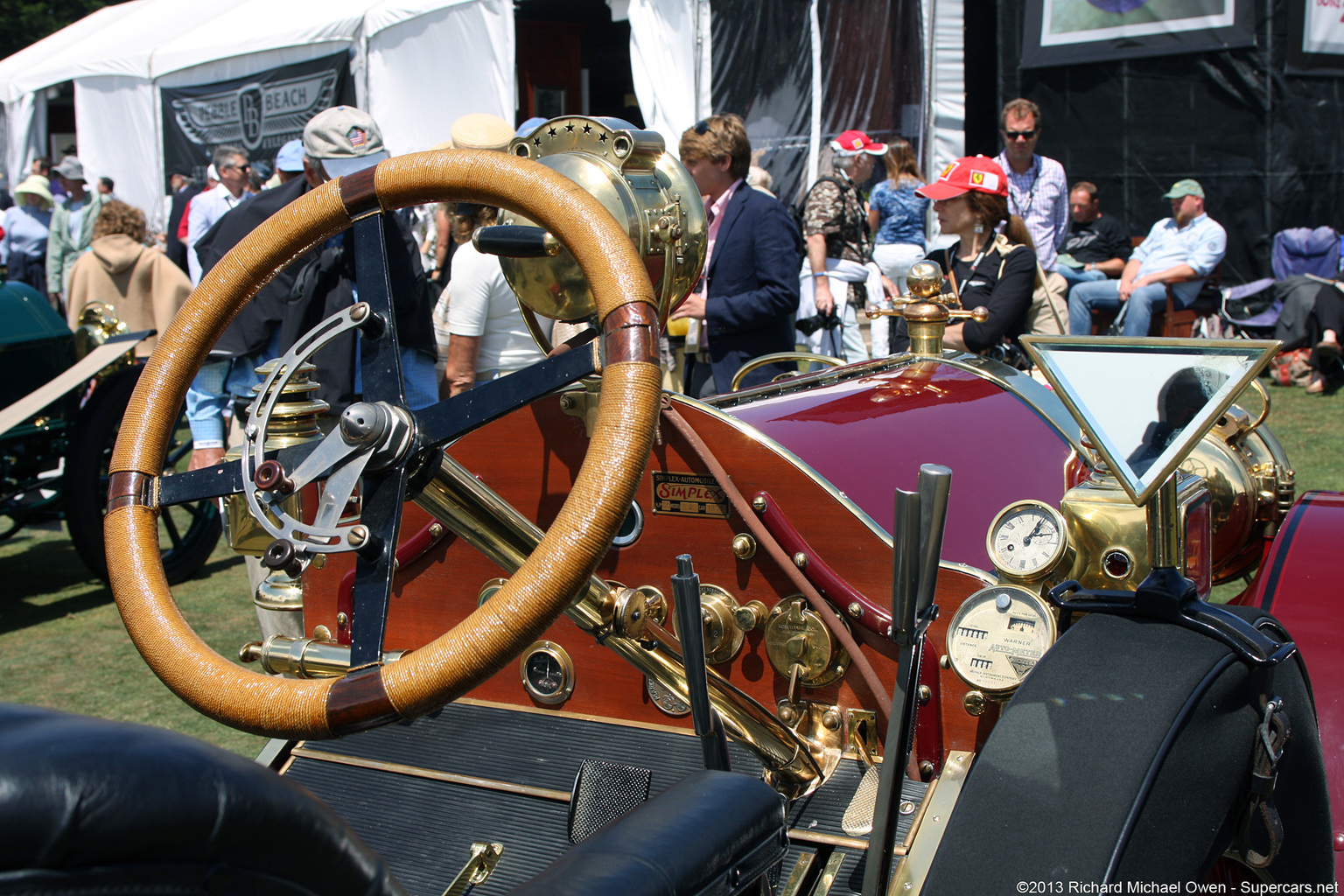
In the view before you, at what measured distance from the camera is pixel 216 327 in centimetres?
148

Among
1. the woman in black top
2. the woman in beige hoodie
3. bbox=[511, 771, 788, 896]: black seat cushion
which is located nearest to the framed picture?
the woman in black top

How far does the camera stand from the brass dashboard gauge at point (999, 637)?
4.87 ft

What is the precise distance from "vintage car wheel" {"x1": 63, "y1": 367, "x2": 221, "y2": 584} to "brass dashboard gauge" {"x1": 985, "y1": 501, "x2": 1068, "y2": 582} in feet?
12.1

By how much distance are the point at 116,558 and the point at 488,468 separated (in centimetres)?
71

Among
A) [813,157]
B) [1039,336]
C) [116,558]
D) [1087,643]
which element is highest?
[813,157]

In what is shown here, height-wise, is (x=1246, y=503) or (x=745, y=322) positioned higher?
(x=745, y=322)

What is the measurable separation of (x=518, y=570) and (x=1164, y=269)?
22.3ft

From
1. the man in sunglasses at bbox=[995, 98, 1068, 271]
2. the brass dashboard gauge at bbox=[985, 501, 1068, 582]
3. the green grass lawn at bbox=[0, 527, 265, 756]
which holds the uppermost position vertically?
the man in sunglasses at bbox=[995, 98, 1068, 271]

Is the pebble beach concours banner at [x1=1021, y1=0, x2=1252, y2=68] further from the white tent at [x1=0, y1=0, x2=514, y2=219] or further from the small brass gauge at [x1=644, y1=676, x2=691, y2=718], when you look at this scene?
the small brass gauge at [x1=644, y1=676, x2=691, y2=718]

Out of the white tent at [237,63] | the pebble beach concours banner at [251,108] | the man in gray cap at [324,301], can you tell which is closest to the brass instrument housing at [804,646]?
the man in gray cap at [324,301]

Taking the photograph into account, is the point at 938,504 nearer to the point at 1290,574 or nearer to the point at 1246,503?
the point at 1290,574

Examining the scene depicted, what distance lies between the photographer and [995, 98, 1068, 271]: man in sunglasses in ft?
20.8

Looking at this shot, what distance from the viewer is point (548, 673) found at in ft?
Result: 6.48

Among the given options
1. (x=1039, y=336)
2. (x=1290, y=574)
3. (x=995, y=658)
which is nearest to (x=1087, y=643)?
(x=995, y=658)
